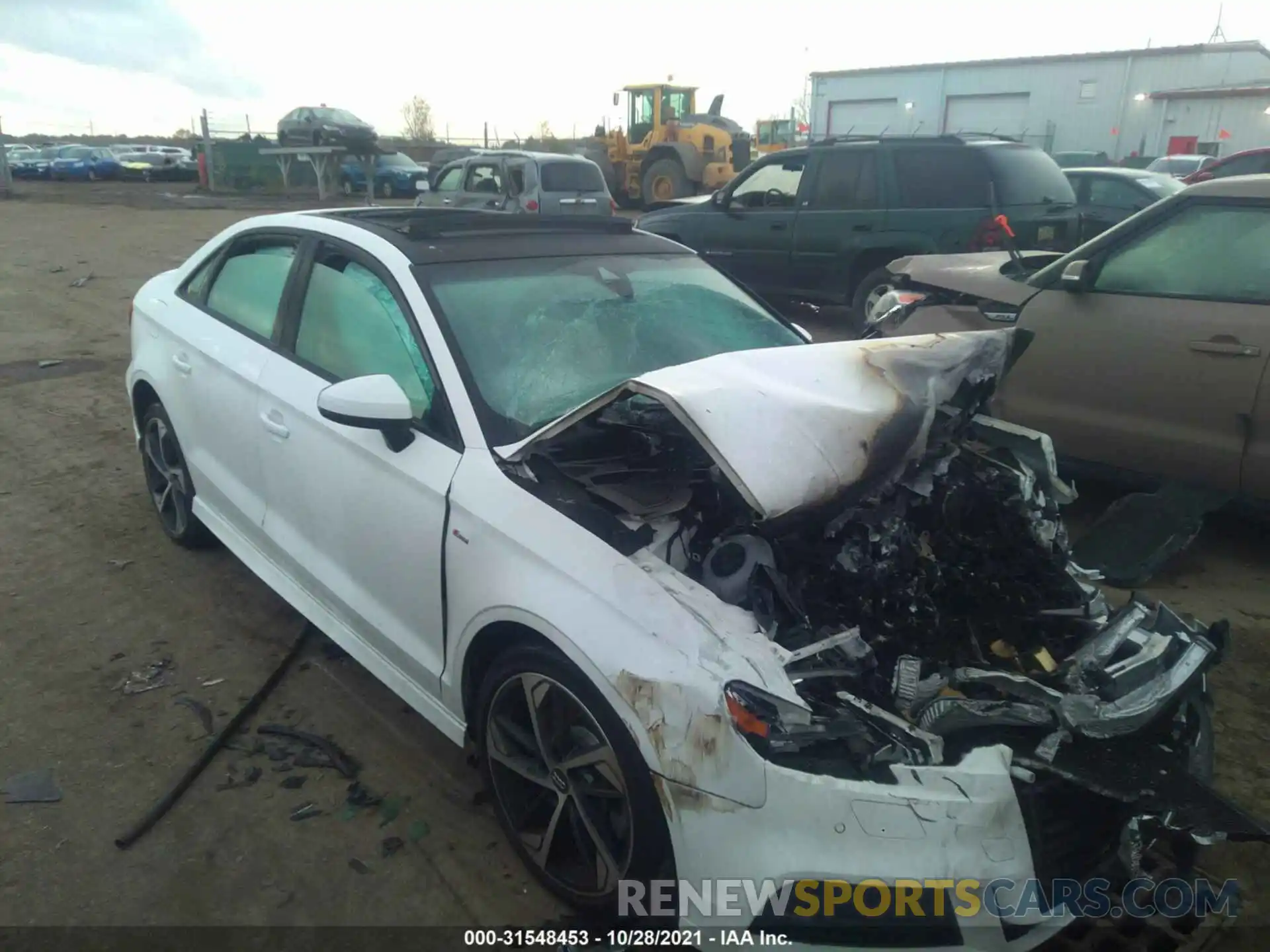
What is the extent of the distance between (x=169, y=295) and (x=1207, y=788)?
456cm

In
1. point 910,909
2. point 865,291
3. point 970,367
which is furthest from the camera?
point 865,291

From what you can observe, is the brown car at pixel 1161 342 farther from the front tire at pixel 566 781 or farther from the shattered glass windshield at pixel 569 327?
the front tire at pixel 566 781

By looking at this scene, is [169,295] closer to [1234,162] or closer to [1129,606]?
[1129,606]

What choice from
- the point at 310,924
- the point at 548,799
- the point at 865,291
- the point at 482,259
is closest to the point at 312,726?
the point at 310,924

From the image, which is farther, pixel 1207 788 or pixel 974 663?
pixel 974 663

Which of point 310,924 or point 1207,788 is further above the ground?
point 1207,788

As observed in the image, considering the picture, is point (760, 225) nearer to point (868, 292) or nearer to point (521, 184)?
point (868, 292)

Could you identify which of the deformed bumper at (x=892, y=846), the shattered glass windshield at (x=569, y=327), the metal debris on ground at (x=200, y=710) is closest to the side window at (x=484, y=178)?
the shattered glass windshield at (x=569, y=327)

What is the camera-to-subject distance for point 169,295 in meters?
4.58

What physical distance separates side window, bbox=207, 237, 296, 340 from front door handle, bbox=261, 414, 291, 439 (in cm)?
37

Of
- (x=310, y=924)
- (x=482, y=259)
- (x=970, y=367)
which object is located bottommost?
(x=310, y=924)

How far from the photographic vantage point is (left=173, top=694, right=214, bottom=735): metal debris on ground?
3396 millimetres

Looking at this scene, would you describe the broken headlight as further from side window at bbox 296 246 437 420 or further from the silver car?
the silver car

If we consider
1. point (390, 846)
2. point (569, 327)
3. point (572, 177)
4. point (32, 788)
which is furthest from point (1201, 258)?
point (572, 177)
